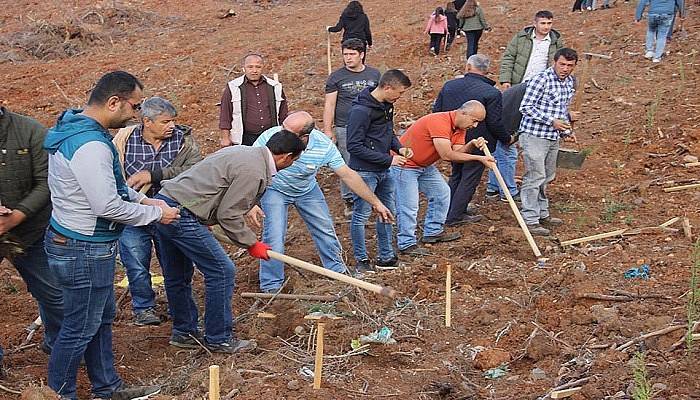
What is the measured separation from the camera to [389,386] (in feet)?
15.3

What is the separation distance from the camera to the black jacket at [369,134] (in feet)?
21.5

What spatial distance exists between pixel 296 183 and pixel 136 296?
1.52 m

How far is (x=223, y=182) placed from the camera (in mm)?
4867

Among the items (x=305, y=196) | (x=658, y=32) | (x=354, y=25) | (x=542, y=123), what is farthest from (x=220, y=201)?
(x=658, y=32)

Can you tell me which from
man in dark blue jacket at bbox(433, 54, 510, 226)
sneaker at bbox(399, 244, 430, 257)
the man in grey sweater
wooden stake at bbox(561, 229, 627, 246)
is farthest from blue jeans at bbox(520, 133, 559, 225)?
the man in grey sweater

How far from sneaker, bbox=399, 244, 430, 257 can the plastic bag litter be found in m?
1.93

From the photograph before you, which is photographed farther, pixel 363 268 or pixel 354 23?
pixel 354 23

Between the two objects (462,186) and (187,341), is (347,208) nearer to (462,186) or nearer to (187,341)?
(462,186)

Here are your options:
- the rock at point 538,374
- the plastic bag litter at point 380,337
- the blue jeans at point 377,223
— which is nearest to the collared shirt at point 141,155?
the blue jeans at point 377,223

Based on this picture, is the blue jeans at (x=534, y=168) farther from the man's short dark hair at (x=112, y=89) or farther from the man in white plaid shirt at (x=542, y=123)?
the man's short dark hair at (x=112, y=89)

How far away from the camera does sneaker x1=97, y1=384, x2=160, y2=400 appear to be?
4641mm

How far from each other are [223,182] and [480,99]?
3.46 meters

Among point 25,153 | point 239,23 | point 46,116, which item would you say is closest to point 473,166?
point 25,153

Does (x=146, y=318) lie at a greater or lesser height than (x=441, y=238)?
greater
